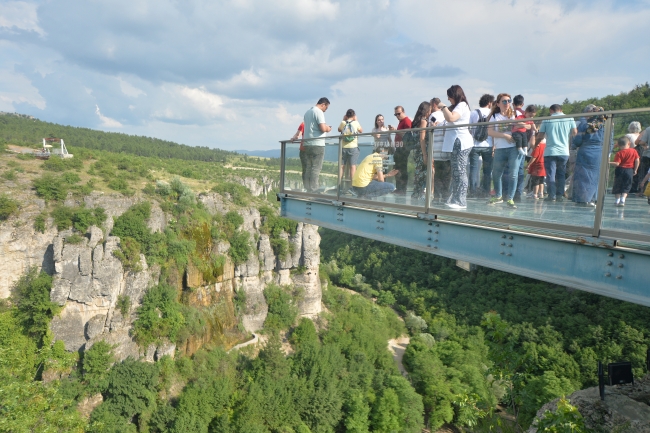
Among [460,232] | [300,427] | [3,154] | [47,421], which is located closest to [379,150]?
[460,232]

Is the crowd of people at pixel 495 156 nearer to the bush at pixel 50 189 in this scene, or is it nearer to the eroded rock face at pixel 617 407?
the eroded rock face at pixel 617 407

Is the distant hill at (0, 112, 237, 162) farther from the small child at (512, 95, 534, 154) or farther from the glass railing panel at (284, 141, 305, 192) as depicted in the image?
the small child at (512, 95, 534, 154)

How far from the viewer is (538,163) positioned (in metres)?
5.05

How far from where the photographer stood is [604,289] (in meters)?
4.35

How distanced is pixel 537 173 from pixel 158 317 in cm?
3011

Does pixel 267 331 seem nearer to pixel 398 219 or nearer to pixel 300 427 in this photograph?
pixel 300 427

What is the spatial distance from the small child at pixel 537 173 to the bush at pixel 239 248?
33.6 m

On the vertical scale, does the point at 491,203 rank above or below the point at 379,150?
below

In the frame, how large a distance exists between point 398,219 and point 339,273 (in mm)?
52107

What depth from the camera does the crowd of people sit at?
4246mm

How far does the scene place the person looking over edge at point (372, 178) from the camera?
7111mm

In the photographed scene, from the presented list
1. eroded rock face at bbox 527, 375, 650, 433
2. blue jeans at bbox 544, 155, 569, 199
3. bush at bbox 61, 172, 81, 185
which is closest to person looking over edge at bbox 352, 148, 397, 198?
blue jeans at bbox 544, 155, 569, 199

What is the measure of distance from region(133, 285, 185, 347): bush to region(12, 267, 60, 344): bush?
5308 millimetres

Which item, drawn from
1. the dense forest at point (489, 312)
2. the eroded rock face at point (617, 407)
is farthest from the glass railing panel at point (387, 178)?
the dense forest at point (489, 312)
